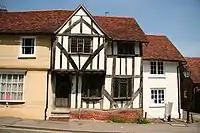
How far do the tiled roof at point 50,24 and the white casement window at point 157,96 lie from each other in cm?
394

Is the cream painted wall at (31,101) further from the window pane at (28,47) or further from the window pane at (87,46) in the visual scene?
the window pane at (87,46)

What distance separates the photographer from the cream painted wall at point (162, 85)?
18594 mm

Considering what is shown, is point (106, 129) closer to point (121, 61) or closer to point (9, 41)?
point (121, 61)

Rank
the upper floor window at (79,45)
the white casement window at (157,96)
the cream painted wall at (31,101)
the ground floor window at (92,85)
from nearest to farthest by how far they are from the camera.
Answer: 1. the cream painted wall at (31,101)
2. the upper floor window at (79,45)
3. the ground floor window at (92,85)
4. the white casement window at (157,96)

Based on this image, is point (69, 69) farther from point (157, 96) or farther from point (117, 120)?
point (157, 96)

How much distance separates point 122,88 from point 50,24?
591 centimetres

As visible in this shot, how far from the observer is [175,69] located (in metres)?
19.5

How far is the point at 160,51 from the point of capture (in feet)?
65.0

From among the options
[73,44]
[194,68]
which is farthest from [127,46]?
[194,68]

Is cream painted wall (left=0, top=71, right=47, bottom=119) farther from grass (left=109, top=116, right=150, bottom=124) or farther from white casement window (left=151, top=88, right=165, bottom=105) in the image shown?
white casement window (left=151, top=88, right=165, bottom=105)

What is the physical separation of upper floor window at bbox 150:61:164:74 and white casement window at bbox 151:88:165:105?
4.09 feet

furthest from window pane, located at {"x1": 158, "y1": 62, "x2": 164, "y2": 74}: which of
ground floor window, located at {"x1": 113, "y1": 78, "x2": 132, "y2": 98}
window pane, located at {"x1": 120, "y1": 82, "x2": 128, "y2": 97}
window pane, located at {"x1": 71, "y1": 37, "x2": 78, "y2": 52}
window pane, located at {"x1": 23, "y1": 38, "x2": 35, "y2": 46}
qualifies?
window pane, located at {"x1": 23, "y1": 38, "x2": 35, "y2": 46}

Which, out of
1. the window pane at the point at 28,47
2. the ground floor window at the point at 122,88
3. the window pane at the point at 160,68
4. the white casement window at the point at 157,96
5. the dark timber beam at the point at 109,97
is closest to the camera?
the window pane at the point at 28,47

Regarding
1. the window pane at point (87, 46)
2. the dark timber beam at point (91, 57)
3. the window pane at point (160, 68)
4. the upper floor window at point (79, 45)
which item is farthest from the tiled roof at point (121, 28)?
the window pane at point (160, 68)
